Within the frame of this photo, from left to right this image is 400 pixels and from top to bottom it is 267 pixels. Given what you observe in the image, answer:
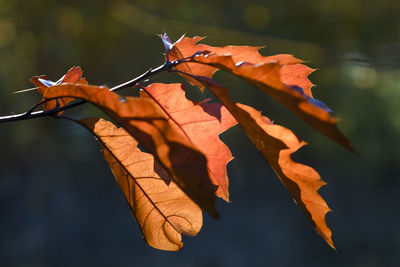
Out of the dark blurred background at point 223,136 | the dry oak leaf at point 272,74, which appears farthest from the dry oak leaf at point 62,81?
the dark blurred background at point 223,136

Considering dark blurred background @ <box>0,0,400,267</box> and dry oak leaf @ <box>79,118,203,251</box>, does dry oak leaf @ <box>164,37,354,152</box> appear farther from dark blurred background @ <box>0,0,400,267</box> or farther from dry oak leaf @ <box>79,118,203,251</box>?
dark blurred background @ <box>0,0,400,267</box>

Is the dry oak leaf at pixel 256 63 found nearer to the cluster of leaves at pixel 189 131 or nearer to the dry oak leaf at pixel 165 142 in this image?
the cluster of leaves at pixel 189 131

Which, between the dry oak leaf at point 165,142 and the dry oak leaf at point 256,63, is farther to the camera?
the dry oak leaf at point 256,63

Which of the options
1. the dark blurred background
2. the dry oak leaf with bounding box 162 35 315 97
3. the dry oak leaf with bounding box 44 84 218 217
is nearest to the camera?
the dry oak leaf with bounding box 44 84 218 217

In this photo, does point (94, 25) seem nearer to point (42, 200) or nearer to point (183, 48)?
point (42, 200)

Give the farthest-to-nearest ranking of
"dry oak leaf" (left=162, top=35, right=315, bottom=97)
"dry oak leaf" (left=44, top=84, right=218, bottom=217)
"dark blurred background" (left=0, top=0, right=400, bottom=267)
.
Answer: "dark blurred background" (left=0, top=0, right=400, bottom=267), "dry oak leaf" (left=162, top=35, right=315, bottom=97), "dry oak leaf" (left=44, top=84, right=218, bottom=217)

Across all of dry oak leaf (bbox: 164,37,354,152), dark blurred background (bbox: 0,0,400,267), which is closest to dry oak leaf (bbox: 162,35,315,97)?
dry oak leaf (bbox: 164,37,354,152)
